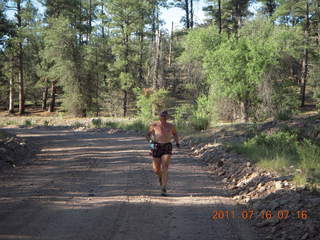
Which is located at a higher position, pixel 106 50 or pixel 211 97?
pixel 106 50

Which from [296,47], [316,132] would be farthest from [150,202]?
[296,47]

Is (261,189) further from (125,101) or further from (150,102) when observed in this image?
(125,101)

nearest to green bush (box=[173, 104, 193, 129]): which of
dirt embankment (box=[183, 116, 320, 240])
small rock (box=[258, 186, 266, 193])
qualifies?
dirt embankment (box=[183, 116, 320, 240])

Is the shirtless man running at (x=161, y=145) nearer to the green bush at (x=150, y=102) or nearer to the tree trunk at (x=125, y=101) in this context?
the green bush at (x=150, y=102)

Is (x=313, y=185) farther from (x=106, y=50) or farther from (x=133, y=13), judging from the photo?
(x=106, y=50)

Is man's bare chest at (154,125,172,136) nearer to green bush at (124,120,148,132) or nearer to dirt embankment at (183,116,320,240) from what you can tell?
dirt embankment at (183,116,320,240)

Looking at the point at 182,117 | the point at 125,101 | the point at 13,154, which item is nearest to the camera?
the point at 13,154

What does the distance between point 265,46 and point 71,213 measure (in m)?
19.0

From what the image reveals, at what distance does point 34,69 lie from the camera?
45.3m

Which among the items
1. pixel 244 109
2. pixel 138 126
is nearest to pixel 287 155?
pixel 244 109

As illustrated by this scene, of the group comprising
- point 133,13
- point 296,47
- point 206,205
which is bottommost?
point 206,205
